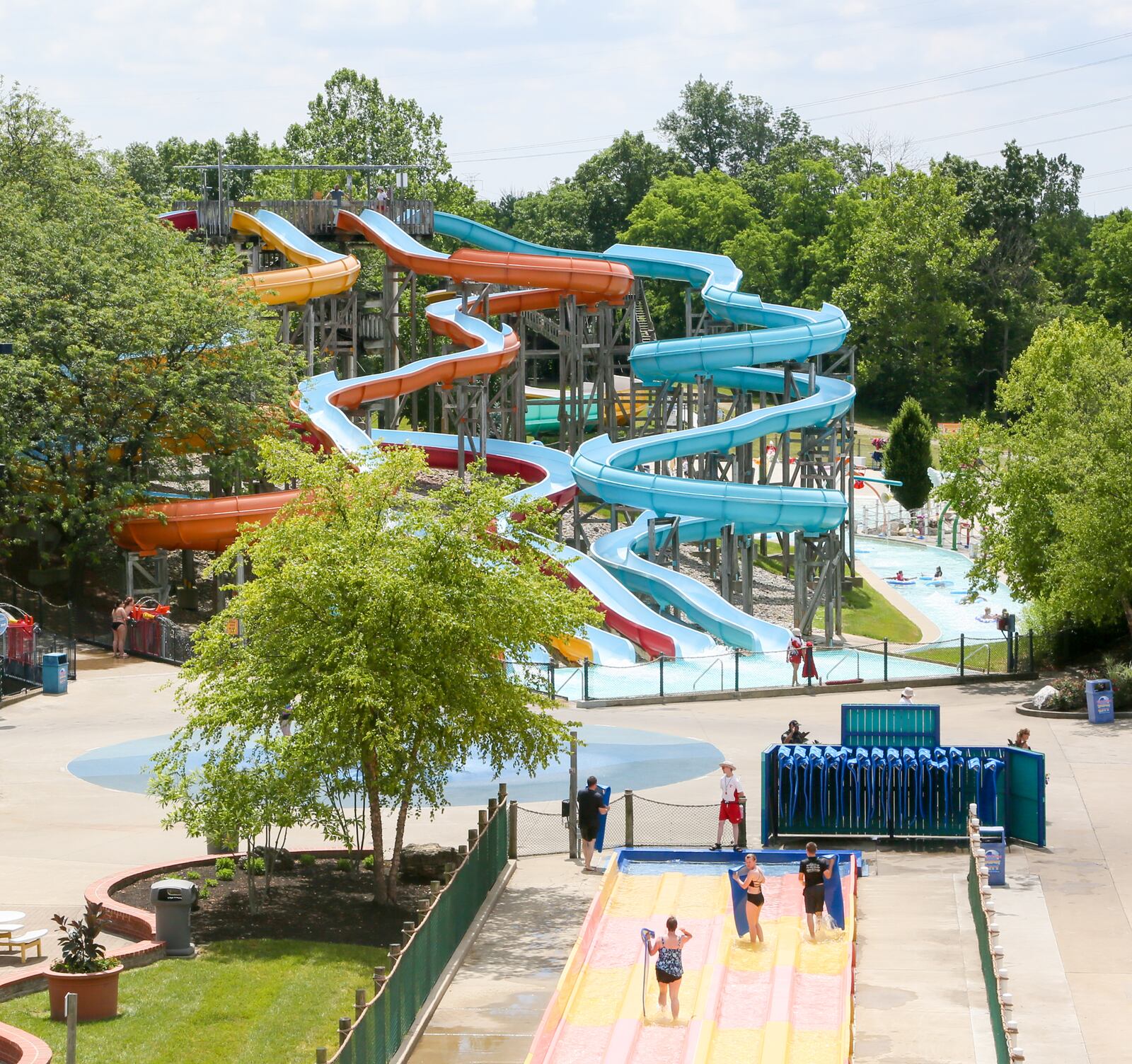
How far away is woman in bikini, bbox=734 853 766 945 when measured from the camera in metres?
19.1

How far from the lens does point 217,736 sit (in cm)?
2045

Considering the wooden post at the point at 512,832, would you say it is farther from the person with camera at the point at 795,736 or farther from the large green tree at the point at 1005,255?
the large green tree at the point at 1005,255

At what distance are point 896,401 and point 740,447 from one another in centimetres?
3889

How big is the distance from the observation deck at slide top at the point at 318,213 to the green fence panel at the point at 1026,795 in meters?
38.6

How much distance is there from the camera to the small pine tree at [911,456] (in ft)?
228

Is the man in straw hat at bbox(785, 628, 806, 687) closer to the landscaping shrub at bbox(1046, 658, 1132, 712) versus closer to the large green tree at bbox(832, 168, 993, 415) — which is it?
the landscaping shrub at bbox(1046, 658, 1132, 712)

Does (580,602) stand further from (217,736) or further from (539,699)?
(217,736)

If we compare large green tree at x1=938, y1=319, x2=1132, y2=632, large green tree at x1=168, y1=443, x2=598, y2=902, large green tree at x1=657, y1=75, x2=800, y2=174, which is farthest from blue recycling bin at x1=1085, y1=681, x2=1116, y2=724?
large green tree at x1=657, y1=75, x2=800, y2=174

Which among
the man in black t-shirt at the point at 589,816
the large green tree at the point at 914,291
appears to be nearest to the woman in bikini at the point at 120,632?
the man in black t-shirt at the point at 589,816

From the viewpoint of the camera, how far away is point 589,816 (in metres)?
22.6

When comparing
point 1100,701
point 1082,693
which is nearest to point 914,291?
Answer: point 1082,693

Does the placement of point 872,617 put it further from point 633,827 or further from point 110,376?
point 633,827

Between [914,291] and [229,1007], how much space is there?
76508 millimetres

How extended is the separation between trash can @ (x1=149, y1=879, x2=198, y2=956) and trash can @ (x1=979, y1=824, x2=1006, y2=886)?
966 cm
